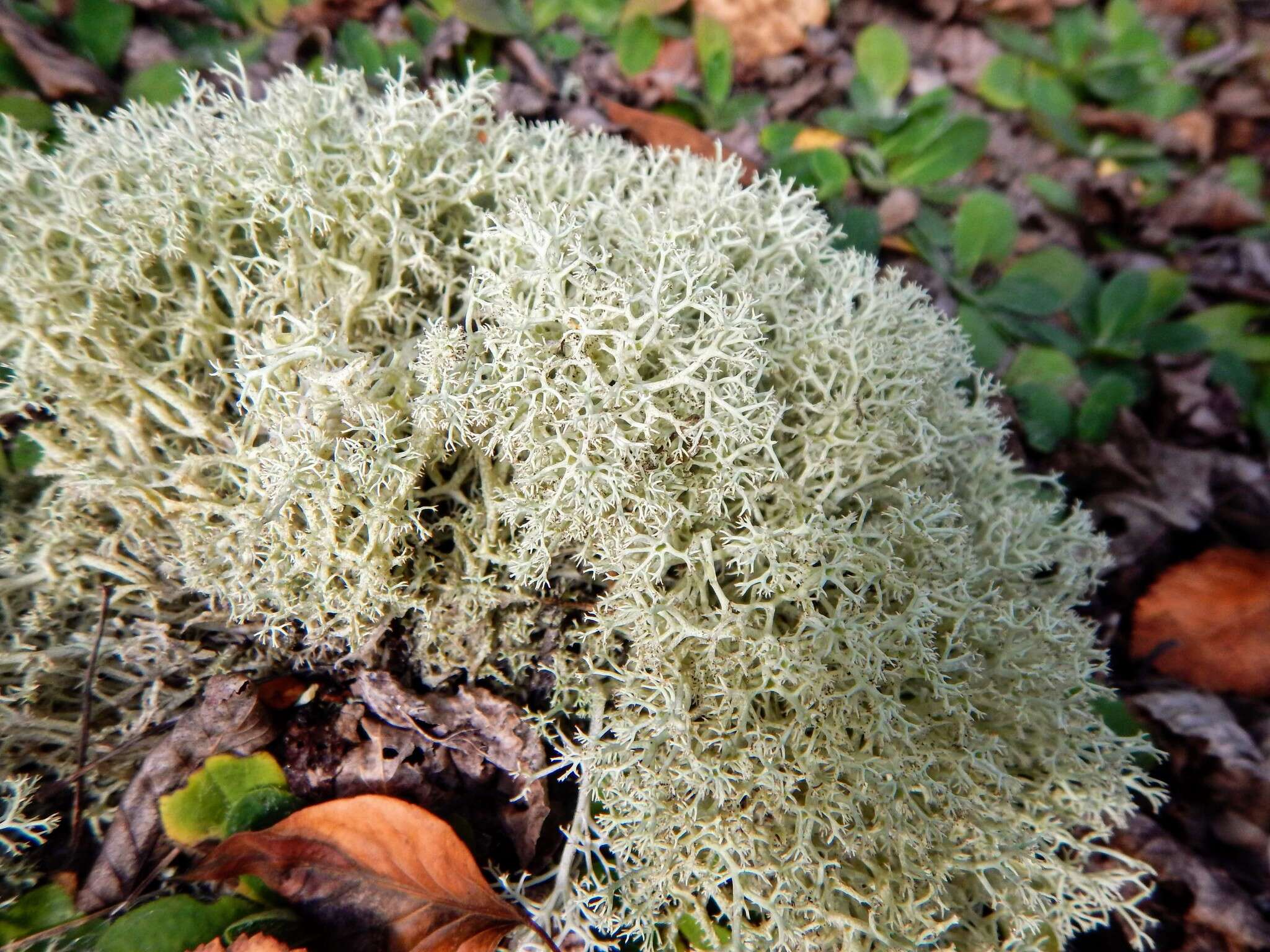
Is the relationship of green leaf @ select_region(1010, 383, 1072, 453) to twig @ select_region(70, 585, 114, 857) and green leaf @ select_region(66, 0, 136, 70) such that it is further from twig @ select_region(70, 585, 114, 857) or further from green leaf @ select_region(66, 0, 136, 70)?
green leaf @ select_region(66, 0, 136, 70)

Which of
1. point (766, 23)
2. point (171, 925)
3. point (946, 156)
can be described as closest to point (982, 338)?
point (946, 156)

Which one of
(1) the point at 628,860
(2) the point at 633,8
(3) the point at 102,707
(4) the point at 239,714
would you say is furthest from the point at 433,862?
(2) the point at 633,8

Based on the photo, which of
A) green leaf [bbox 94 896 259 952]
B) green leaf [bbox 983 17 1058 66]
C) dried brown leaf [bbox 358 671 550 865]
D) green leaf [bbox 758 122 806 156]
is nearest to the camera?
green leaf [bbox 94 896 259 952]

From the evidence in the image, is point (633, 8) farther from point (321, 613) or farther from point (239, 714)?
point (239, 714)

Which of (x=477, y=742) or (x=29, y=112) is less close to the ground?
(x=29, y=112)

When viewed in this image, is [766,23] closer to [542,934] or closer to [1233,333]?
[1233,333]

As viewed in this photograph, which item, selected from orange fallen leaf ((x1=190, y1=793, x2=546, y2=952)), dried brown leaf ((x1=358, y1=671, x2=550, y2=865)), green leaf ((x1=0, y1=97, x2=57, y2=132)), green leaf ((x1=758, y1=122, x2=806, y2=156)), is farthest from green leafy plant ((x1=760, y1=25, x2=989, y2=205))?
orange fallen leaf ((x1=190, y1=793, x2=546, y2=952))

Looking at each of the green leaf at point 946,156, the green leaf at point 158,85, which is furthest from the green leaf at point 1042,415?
the green leaf at point 158,85

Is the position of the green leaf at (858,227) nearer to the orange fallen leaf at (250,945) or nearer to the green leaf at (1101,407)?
the green leaf at (1101,407)

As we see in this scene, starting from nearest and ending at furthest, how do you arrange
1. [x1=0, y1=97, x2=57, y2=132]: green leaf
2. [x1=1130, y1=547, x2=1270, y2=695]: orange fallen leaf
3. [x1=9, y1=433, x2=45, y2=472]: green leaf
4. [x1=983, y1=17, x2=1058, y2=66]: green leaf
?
[x1=9, y1=433, x2=45, y2=472]: green leaf → [x1=0, y1=97, x2=57, y2=132]: green leaf → [x1=1130, y1=547, x2=1270, y2=695]: orange fallen leaf → [x1=983, y1=17, x2=1058, y2=66]: green leaf
